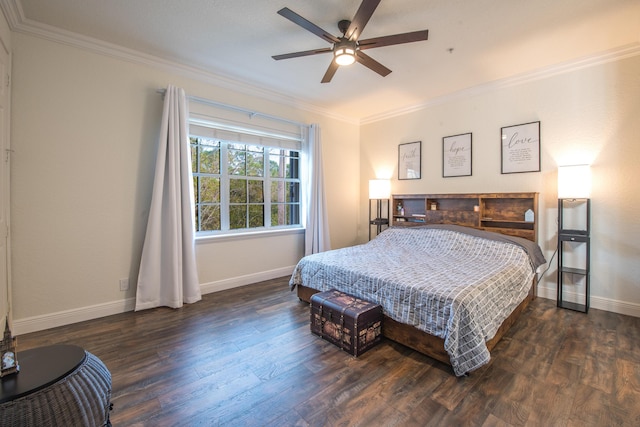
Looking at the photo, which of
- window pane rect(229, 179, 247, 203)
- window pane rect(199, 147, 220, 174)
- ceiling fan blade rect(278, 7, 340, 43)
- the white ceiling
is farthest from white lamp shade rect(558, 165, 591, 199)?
window pane rect(199, 147, 220, 174)

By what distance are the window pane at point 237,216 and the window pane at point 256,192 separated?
17 centimetres

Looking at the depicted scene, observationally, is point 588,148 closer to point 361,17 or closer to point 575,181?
point 575,181

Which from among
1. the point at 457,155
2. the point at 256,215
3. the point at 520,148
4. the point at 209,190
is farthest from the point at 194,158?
the point at 520,148

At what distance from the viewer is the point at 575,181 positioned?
2812mm

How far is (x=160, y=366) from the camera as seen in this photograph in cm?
197

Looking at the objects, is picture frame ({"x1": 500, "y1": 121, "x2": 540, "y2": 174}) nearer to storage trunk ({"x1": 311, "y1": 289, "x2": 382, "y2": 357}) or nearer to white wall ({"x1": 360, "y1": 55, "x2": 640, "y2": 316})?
white wall ({"x1": 360, "y1": 55, "x2": 640, "y2": 316})

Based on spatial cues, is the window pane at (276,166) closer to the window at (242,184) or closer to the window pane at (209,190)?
the window at (242,184)

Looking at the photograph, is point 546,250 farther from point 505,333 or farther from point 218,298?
point 218,298

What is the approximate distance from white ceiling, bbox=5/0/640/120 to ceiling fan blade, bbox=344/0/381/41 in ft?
0.83

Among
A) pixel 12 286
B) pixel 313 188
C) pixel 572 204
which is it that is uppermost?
pixel 313 188

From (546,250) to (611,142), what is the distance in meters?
1.26

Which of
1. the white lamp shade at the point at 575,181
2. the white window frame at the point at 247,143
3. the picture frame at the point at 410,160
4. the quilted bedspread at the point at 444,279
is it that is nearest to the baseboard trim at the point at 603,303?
the quilted bedspread at the point at 444,279

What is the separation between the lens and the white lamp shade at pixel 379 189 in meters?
4.52

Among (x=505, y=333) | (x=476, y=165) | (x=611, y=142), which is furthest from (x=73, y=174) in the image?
(x=611, y=142)
